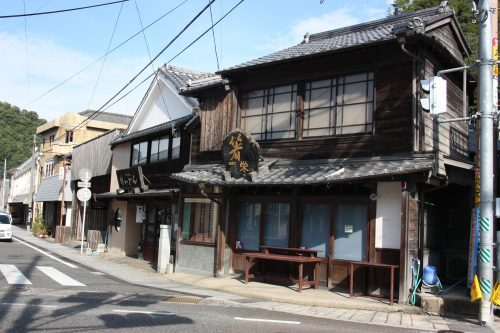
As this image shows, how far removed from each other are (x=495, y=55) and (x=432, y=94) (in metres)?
1.64

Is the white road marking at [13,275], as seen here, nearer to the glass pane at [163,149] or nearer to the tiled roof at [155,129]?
the glass pane at [163,149]

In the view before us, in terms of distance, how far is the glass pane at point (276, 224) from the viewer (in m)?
13.9

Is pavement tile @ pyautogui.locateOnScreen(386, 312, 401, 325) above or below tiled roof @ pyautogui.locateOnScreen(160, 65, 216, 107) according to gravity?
below

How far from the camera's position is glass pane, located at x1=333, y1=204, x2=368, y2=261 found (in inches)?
476

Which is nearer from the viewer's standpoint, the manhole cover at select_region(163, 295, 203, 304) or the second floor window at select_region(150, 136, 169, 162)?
the manhole cover at select_region(163, 295, 203, 304)

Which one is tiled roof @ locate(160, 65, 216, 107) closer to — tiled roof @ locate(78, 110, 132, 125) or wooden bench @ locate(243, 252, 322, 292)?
wooden bench @ locate(243, 252, 322, 292)

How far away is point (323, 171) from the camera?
1223 cm

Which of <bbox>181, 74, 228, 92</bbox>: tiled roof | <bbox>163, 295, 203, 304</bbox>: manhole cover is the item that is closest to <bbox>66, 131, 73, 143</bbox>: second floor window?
<bbox>181, 74, 228, 92</bbox>: tiled roof

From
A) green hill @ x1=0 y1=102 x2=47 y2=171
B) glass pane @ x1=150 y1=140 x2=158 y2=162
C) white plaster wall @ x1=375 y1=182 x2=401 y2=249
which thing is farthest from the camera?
green hill @ x1=0 y1=102 x2=47 y2=171

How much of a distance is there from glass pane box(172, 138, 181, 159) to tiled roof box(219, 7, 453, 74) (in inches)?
196

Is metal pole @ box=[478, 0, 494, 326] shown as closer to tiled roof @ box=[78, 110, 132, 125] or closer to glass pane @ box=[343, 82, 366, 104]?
glass pane @ box=[343, 82, 366, 104]

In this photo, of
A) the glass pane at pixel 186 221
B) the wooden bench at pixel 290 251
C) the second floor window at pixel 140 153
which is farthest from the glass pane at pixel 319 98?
the second floor window at pixel 140 153

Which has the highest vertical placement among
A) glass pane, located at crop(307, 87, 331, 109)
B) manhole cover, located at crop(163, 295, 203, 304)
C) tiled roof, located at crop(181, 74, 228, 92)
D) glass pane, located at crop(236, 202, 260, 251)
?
tiled roof, located at crop(181, 74, 228, 92)

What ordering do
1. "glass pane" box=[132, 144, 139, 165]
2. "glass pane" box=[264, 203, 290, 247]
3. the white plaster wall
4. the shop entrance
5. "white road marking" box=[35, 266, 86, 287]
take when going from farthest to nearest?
"glass pane" box=[132, 144, 139, 165] < the shop entrance < "glass pane" box=[264, 203, 290, 247] < "white road marking" box=[35, 266, 86, 287] < the white plaster wall
